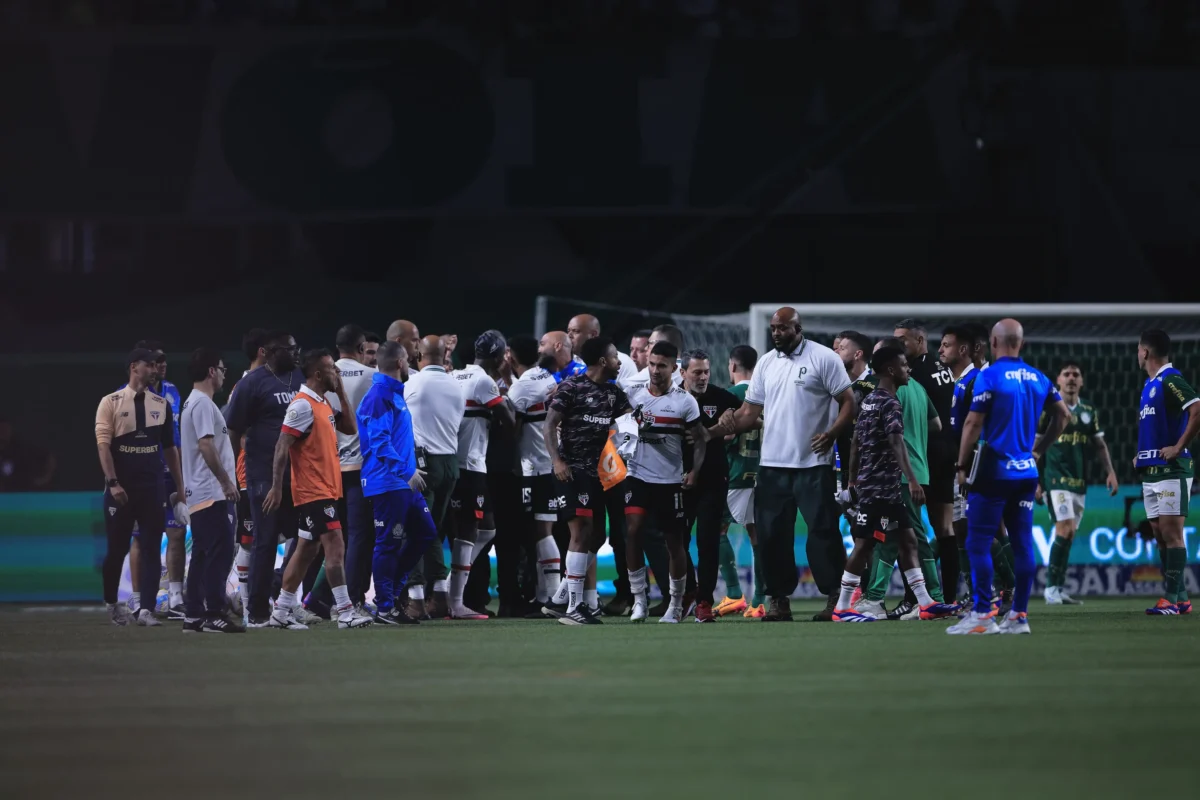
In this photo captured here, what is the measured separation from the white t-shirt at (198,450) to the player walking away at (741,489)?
4235 mm

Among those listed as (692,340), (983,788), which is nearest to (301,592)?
(692,340)

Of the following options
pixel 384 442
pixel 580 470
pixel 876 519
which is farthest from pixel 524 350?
pixel 876 519

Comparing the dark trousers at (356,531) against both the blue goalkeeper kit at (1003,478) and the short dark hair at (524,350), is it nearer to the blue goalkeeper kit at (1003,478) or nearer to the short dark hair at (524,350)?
the short dark hair at (524,350)

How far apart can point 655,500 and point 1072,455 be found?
17.8ft

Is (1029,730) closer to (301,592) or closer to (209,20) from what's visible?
(301,592)

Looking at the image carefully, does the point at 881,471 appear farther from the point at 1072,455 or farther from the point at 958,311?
the point at 958,311

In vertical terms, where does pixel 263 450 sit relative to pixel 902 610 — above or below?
above

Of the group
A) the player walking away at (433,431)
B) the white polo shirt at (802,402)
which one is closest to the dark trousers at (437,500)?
the player walking away at (433,431)

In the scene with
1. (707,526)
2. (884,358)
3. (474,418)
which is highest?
(884,358)

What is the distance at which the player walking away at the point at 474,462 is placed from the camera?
1348cm

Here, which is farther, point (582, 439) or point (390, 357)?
point (390, 357)

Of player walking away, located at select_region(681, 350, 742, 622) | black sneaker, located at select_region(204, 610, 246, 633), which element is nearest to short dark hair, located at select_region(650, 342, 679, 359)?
player walking away, located at select_region(681, 350, 742, 622)

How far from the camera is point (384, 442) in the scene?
12.7 m

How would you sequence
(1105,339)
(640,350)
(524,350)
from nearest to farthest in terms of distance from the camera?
1. (524,350)
2. (640,350)
3. (1105,339)
